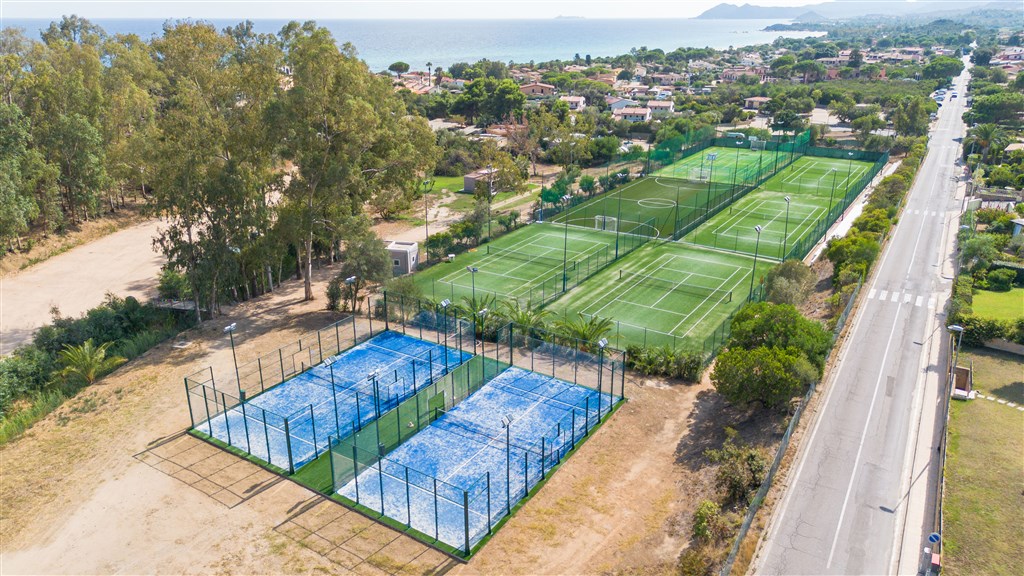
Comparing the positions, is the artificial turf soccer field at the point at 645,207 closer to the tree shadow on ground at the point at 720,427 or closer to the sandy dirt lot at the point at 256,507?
the tree shadow on ground at the point at 720,427

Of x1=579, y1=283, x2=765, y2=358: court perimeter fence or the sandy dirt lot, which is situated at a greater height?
x1=579, y1=283, x2=765, y2=358: court perimeter fence

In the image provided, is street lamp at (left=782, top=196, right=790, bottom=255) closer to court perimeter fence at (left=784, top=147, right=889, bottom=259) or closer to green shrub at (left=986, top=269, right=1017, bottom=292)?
court perimeter fence at (left=784, top=147, right=889, bottom=259)

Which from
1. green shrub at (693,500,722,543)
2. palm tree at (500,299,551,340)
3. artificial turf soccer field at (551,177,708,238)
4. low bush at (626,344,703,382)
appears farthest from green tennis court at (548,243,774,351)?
green shrub at (693,500,722,543)

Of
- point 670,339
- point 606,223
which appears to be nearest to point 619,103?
point 606,223

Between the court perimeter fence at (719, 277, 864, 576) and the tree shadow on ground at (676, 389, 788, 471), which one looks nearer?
the court perimeter fence at (719, 277, 864, 576)

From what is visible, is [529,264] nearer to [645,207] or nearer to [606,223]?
[606,223]

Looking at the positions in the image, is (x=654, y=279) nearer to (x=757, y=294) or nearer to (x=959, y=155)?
(x=757, y=294)

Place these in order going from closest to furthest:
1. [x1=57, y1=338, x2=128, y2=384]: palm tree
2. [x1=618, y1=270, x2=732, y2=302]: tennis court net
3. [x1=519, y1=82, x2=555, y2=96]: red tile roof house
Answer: [x1=57, y1=338, x2=128, y2=384]: palm tree
[x1=618, y1=270, x2=732, y2=302]: tennis court net
[x1=519, y1=82, x2=555, y2=96]: red tile roof house
